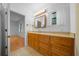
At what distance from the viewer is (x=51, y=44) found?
6.09 feet

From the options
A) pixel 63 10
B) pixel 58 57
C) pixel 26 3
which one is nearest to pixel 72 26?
pixel 63 10

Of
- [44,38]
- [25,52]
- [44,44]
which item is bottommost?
[25,52]

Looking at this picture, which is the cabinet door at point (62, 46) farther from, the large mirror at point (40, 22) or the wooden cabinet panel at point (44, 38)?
the large mirror at point (40, 22)

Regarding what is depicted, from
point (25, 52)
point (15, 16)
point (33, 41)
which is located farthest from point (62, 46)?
point (15, 16)

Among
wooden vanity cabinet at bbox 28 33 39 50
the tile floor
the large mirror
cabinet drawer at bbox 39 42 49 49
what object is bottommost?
the tile floor

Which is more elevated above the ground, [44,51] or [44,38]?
[44,38]

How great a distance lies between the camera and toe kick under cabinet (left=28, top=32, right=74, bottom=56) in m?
1.75

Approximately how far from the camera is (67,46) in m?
1.75

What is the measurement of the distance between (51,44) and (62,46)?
0.18m

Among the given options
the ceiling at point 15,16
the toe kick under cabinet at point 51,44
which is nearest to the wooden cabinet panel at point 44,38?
the toe kick under cabinet at point 51,44

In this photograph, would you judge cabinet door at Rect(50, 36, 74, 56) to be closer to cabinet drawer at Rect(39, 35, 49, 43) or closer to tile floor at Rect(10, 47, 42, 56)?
cabinet drawer at Rect(39, 35, 49, 43)

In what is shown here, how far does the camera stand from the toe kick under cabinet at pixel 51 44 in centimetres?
175

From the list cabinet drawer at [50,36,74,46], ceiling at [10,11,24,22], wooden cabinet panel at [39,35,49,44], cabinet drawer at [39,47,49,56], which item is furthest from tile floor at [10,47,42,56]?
ceiling at [10,11,24,22]

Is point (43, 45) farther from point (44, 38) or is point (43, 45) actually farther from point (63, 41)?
point (63, 41)
